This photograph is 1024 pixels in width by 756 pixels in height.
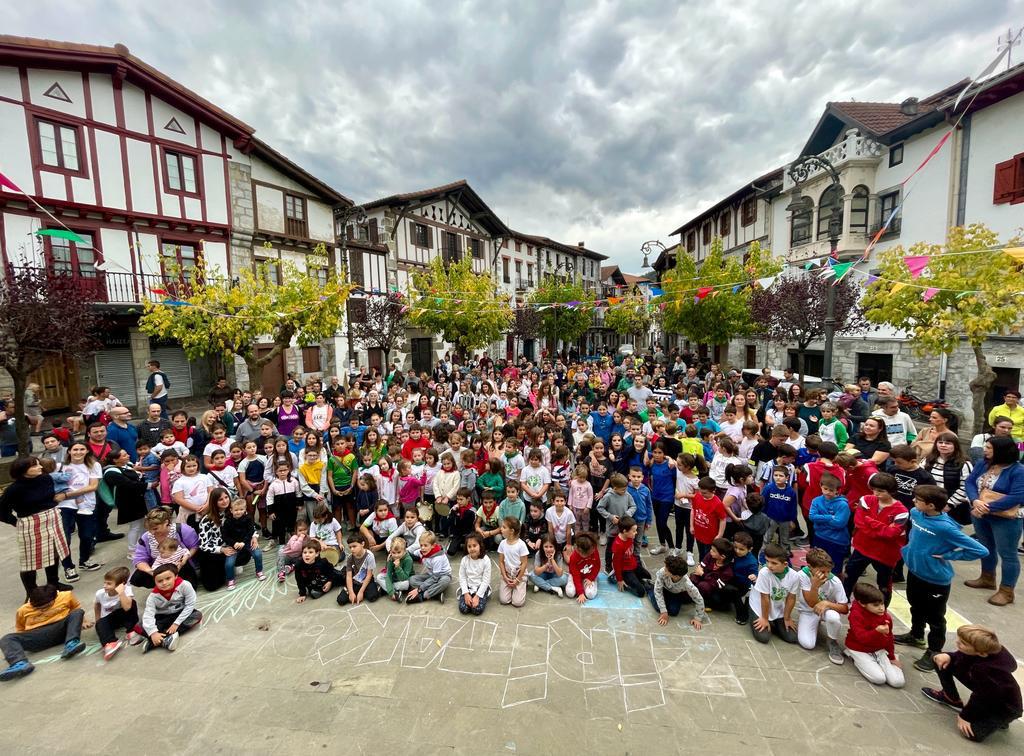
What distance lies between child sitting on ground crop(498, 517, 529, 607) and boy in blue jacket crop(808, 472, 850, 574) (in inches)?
136

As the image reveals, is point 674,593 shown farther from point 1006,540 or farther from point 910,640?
point 1006,540

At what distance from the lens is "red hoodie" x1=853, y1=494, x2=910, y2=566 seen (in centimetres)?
468

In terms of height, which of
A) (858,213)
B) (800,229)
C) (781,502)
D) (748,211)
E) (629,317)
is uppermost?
(748,211)

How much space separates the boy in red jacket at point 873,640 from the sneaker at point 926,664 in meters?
0.19

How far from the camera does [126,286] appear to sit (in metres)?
15.5

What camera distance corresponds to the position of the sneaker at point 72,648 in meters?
4.74

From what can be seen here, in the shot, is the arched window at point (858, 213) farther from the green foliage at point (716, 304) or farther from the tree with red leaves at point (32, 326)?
the tree with red leaves at point (32, 326)

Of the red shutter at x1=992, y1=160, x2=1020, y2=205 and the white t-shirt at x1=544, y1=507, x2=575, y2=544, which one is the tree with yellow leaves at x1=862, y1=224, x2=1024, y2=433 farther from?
the white t-shirt at x1=544, y1=507, x2=575, y2=544

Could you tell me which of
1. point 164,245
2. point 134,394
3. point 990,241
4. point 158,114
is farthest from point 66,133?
point 990,241

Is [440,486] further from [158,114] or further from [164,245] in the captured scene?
[158,114]

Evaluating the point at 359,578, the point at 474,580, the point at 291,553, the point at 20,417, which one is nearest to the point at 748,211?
the point at 474,580

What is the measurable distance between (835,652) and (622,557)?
2246mm

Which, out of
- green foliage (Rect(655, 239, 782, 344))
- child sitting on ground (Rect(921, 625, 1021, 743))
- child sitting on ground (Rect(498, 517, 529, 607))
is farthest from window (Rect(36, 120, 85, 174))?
child sitting on ground (Rect(921, 625, 1021, 743))

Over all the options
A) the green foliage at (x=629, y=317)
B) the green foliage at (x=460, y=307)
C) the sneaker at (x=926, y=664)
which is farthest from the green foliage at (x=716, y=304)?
the sneaker at (x=926, y=664)
